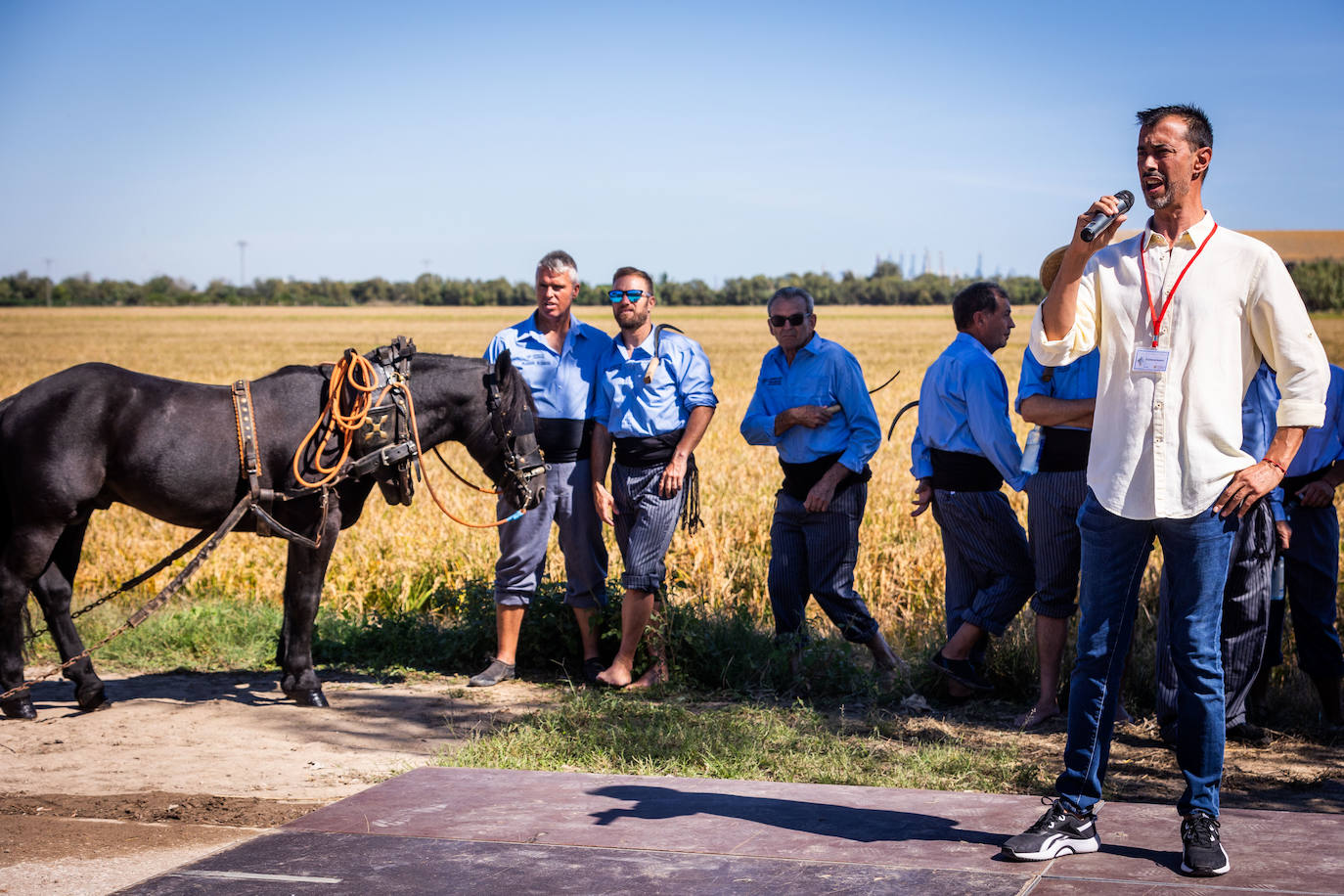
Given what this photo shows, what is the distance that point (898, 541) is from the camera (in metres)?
9.54

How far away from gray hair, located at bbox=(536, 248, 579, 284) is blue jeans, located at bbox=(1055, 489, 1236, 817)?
3.65m

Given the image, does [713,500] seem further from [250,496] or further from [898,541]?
[250,496]

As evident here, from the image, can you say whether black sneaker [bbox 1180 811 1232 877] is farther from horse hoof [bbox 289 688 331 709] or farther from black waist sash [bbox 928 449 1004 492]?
horse hoof [bbox 289 688 331 709]

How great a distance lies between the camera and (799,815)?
394cm

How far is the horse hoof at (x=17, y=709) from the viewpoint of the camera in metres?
5.85

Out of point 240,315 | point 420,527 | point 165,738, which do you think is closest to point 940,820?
point 165,738

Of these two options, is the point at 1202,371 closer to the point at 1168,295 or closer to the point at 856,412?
the point at 1168,295

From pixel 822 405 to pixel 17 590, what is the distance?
423 cm

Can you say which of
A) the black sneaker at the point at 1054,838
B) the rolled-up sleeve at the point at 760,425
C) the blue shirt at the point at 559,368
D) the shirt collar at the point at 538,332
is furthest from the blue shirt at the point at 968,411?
the black sneaker at the point at 1054,838

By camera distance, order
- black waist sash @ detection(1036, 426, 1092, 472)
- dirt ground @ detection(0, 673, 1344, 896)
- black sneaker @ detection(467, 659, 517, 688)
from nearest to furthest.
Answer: dirt ground @ detection(0, 673, 1344, 896) → black waist sash @ detection(1036, 426, 1092, 472) → black sneaker @ detection(467, 659, 517, 688)

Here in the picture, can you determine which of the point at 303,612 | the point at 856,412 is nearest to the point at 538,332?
the point at 856,412

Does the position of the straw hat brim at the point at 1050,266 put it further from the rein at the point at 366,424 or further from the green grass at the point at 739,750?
the rein at the point at 366,424

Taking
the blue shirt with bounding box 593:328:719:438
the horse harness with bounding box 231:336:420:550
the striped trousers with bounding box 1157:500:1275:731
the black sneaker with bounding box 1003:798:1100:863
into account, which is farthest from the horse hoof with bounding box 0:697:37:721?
the striped trousers with bounding box 1157:500:1275:731

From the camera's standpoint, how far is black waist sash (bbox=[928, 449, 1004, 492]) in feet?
19.0
